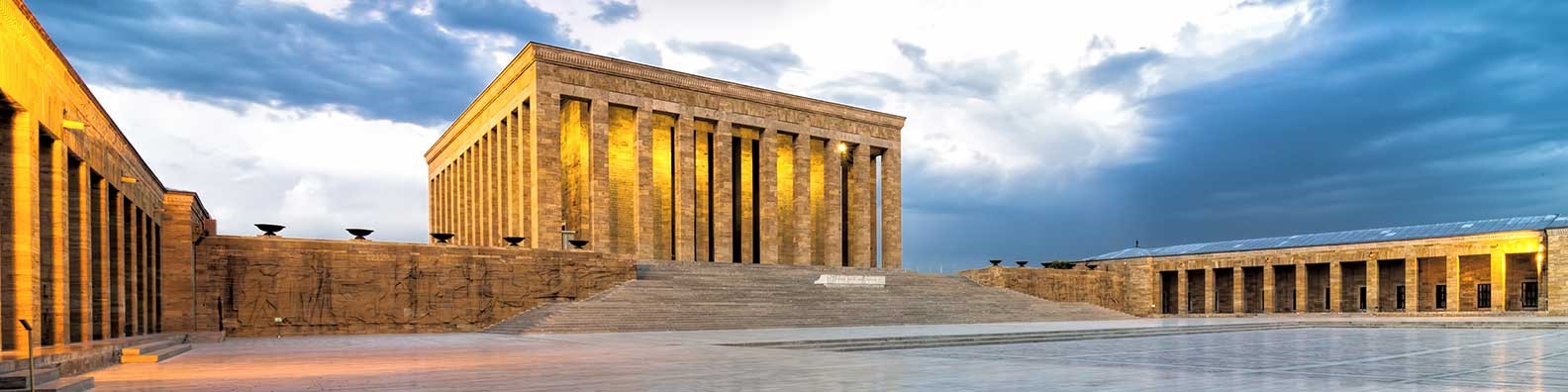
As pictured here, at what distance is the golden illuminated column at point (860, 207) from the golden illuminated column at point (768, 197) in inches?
217

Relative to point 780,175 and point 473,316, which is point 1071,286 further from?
point 473,316

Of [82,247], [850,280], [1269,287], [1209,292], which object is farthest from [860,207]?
[82,247]

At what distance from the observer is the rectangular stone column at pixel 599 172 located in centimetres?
3666

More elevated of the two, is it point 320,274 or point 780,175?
point 780,175

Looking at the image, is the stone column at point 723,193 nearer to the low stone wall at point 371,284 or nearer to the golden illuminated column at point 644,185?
the golden illuminated column at point 644,185

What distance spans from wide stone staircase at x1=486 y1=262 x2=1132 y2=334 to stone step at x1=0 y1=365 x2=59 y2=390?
551 inches

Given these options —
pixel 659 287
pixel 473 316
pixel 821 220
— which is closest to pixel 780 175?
pixel 821 220

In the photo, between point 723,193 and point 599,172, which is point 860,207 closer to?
point 723,193

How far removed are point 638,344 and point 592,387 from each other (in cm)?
790

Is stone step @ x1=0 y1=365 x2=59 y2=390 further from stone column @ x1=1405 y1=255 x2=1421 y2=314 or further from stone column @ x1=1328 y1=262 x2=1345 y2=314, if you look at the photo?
stone column @ x1=1328 y1=262 x2=1345 y2=314

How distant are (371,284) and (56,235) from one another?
10514 mm

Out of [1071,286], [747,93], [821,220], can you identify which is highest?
[747,93]

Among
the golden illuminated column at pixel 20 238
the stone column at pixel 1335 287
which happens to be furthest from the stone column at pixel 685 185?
the stone column at pixel 1335 287

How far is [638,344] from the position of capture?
17.0 metres
